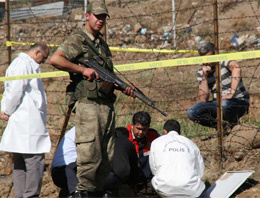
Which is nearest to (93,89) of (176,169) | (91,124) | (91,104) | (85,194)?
(91,104)

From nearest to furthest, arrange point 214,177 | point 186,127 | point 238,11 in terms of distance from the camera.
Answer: point 214,177, point 186,127, point 238,11

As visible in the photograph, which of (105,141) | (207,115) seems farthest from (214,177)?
(105,141)

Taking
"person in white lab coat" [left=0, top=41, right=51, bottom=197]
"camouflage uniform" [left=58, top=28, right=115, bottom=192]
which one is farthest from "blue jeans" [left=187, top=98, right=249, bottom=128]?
"camouflage uniform" [left=58, top=28, right=115, bottom=192]

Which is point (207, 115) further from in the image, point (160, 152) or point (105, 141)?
point (105, 141)

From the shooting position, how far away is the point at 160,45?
13.6 m

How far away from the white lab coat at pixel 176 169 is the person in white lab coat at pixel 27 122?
1170 millimetres

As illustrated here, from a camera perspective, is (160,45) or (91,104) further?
(160,45)

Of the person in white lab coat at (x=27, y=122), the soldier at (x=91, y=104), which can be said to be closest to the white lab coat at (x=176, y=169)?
the soldier at (x=91, y=104)

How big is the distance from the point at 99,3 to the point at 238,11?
1210cm

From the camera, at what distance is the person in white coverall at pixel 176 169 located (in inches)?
176

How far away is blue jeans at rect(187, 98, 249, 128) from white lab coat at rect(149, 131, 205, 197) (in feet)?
5.25

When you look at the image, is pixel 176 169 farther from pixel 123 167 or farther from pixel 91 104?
pixel 91 104

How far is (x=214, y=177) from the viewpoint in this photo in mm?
5688

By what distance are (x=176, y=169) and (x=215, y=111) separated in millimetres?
1903
